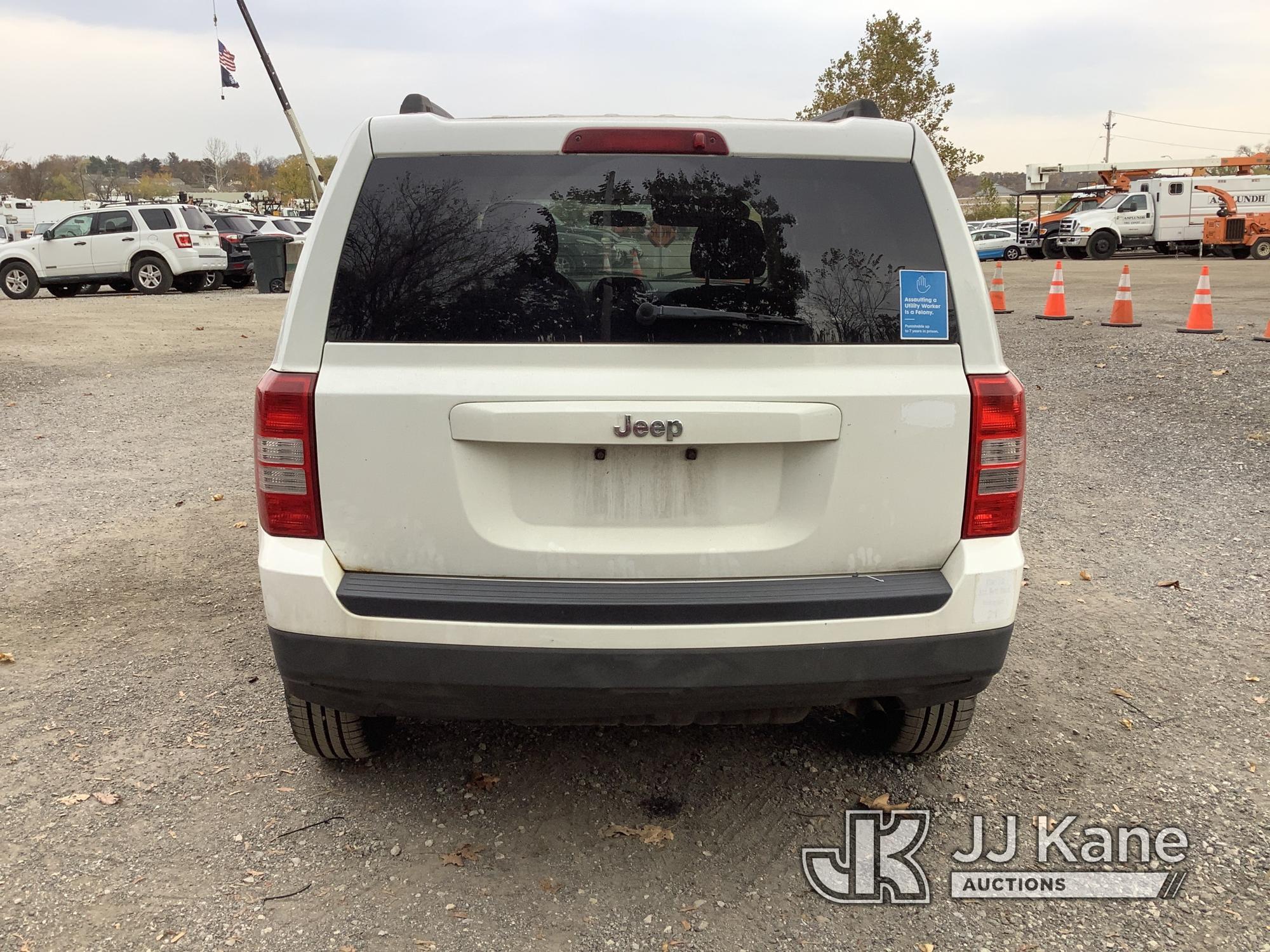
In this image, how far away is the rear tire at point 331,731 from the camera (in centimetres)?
303

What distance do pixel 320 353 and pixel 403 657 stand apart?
0.81 metres

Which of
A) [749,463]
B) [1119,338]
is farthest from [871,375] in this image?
[1119,338]

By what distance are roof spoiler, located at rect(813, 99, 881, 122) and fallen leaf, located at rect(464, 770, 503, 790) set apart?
210 centimetres

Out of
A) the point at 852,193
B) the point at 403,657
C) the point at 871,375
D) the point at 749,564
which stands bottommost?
the point at 403,657

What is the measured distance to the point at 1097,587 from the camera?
16.1 ft

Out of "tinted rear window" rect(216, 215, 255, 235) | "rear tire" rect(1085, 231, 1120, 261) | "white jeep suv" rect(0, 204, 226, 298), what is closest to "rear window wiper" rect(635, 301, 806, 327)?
"white jeep suv" rect(0, 204, 226, 298)

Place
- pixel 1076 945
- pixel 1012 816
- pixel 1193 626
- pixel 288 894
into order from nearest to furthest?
1. pixel 1076 945
2. pixel 288 894
3. pixel 1012 816
4. pixel 1193 626

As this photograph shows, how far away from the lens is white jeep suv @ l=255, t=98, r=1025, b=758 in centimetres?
250

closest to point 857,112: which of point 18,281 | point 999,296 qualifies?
point 999,296

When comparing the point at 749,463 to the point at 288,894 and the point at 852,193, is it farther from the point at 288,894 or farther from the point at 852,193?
the point at 288,894

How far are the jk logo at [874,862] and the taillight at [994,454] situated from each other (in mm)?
981

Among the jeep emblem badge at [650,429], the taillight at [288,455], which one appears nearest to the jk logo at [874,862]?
A: the jeep emblem badge at [650,429]

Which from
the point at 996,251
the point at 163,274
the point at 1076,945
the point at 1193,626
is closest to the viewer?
the point at 1076,945

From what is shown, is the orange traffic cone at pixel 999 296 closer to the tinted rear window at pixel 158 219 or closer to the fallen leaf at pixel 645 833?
the fallen leaf at pixel 645 833
